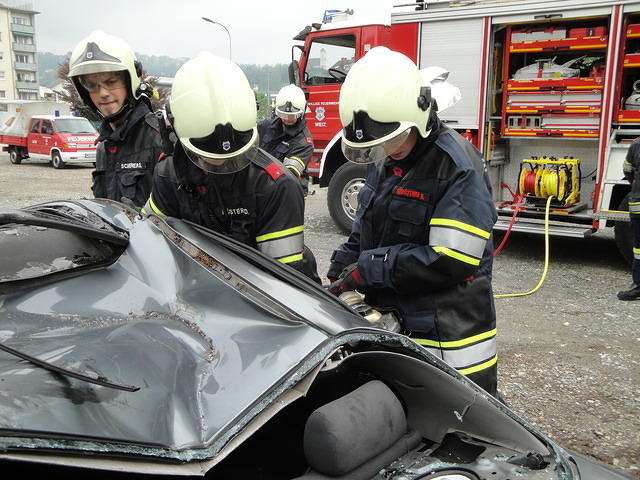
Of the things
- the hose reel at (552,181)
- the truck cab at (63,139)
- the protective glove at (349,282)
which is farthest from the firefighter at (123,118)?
the truck cab at (63,139)

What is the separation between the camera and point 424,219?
79.0 inches

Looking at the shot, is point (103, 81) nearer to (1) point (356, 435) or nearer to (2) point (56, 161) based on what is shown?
(1) point (356, 435)

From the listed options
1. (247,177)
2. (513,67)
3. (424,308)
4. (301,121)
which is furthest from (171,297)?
(513,67)

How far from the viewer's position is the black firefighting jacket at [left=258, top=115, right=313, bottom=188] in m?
6.45

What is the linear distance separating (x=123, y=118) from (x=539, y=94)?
5222mm

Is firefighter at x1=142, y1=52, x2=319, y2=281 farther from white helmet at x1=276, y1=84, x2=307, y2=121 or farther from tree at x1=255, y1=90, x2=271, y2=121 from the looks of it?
white helmet at x1=276, y1=84, x2=307, y2=121

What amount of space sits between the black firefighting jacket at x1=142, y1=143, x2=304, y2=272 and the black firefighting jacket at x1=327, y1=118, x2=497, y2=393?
31cm

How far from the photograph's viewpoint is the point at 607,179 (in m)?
6.01

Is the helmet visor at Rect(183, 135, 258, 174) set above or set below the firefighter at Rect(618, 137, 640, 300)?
above

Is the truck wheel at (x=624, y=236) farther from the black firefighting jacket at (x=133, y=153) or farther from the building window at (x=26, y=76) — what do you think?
the building window at (x=26, y=76)

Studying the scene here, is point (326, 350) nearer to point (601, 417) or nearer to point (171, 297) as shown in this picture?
point (171, 297)

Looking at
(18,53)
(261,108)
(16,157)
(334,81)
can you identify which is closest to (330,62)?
(334,81)

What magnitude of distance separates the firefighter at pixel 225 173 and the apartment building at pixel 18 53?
7586 centimetres

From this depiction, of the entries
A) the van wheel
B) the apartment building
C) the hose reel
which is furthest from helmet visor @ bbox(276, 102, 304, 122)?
the apartment building
